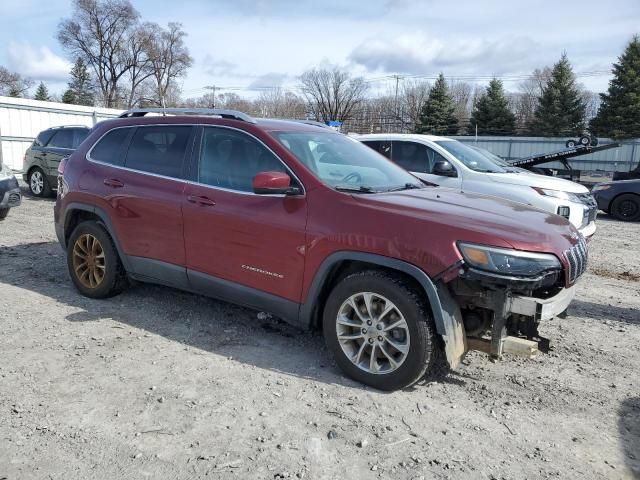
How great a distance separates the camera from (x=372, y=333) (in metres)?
3.67

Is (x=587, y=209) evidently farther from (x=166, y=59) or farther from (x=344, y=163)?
(x=166, y=59)

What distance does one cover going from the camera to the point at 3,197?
9.73 m

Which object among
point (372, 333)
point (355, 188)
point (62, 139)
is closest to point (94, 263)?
point (355, 188)

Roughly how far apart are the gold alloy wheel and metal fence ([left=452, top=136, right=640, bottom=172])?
29.4 metres

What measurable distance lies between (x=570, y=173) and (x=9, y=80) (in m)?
62.0

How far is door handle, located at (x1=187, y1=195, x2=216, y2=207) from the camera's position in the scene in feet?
14.5

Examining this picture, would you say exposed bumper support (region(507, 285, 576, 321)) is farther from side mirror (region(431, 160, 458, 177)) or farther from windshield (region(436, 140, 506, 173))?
windshield (region(436, 140, 506, 173))

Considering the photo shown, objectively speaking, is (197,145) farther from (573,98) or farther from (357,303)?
(573,98)

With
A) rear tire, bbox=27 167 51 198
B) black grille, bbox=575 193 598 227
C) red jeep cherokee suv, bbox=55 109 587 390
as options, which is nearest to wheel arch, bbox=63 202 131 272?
red jeep cherokee suv, bbox=55 109 587 390

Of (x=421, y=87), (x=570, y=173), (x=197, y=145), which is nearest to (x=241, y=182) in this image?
(x=197, y=145)

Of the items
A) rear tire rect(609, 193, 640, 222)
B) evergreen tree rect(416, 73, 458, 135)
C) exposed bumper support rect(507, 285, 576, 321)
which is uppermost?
evergreen tree rect(416, 73, 458, 135)

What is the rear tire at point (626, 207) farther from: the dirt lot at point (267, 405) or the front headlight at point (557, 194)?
the dirt lot at point (267, 405)

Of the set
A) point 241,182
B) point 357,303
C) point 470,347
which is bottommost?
point 470,347

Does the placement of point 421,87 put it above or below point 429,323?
above
